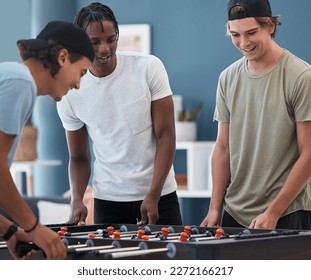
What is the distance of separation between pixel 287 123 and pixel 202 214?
4063 mm

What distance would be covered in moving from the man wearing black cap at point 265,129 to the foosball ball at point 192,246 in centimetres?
26

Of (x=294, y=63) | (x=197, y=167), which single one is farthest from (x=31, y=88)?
(x=197, y=167)

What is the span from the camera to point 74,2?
7.89 m

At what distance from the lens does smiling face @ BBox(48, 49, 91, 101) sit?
2.79m

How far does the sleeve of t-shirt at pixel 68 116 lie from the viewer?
3.82m

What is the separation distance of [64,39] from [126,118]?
91 centimetres

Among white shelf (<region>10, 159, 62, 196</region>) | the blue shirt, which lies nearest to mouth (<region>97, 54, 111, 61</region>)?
the blue shirt

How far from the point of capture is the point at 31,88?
2.66 meters

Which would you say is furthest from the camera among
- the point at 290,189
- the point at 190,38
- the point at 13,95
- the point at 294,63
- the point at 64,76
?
the point at 190,38

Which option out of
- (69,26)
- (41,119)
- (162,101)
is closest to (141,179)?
(162,101)

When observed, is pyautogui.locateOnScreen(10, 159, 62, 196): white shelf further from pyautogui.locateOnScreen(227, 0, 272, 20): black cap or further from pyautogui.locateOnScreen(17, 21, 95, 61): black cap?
pyautogui.locateOnScreen(17, 21, 95, 61): black cap

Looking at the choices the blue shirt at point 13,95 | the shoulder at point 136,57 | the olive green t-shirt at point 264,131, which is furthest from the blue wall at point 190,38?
the blue shirt at point 13,95

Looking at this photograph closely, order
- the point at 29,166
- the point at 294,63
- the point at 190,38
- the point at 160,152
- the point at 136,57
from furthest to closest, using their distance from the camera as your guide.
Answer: the point at 29,166, the point at 190,38, the point at 136,57, the point at 160,152, the point at 294,63

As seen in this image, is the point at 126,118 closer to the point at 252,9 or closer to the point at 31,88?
the point at 252,9
